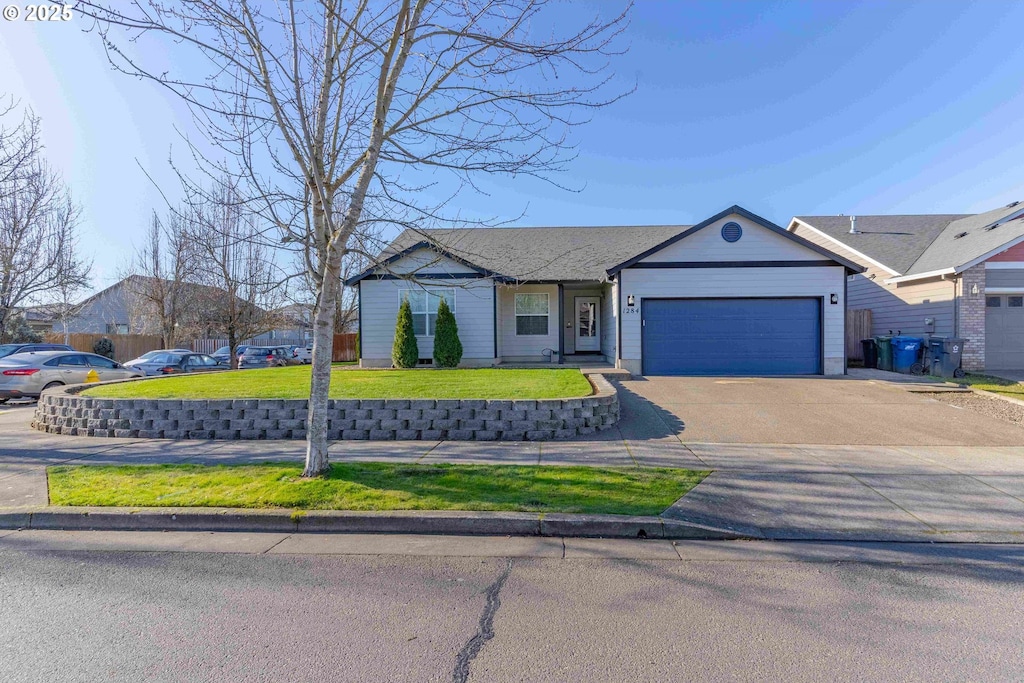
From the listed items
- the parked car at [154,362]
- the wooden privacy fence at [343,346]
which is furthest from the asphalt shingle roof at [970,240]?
the parked car at [154,362]

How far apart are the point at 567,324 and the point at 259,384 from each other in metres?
11.2

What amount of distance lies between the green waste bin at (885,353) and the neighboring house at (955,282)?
135 cm

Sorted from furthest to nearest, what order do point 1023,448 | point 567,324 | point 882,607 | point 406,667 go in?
1. point 567,324
2. point 1023,448
3. point 882,607
4. point 406,667

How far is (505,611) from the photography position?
3633 mm

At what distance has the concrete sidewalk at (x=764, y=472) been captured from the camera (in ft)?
16.6

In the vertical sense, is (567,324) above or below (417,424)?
above

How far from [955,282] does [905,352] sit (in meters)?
2.50

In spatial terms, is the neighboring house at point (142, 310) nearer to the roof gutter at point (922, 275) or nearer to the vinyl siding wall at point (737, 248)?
the vinyl siding wall at point (737, 248)

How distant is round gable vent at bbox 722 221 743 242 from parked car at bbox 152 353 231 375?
1861cm

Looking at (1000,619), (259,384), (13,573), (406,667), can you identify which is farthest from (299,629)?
(259,384)

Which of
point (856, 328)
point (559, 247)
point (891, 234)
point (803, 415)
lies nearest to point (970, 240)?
point (856, 328)

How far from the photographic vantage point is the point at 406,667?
3.00 m

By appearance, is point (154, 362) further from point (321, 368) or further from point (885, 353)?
point (885, 353)

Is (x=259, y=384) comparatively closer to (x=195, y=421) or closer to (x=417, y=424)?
(x=195, y=421)
